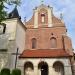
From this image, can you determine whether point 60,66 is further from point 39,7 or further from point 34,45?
point 39,7

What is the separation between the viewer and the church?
23.3 metres

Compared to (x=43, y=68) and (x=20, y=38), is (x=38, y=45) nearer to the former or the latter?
(x=20, y=38)

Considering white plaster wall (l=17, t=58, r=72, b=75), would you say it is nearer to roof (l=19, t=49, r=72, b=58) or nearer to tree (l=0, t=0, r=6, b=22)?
roof (l=19, t=49, r=72, b=58)

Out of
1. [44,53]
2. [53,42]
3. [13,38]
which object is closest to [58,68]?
[44,53]

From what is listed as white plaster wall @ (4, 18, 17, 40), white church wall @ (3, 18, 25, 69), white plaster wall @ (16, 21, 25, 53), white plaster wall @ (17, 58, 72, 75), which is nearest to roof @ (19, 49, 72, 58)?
white plaster wall @ (17, 58, 72, 75)

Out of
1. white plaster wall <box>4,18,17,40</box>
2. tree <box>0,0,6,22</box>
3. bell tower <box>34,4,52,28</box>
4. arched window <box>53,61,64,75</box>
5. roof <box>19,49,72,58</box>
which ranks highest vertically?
bell tower <box>34,4,52,28</box>

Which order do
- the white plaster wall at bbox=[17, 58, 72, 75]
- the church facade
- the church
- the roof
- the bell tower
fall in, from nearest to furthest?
the white plaster wall at bbox=[17, 58, 72, 75] → the church → the church facade → the roof → the bell tower

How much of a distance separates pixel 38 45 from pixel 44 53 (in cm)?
317

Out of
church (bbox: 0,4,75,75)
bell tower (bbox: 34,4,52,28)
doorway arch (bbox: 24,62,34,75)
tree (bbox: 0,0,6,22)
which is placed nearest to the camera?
tree (bbox: 0,0,6,22)

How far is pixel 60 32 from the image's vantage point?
2789cm

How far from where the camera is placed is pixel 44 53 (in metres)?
24.7

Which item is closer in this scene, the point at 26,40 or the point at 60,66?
the point at 60,66

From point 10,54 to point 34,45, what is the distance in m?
5.79

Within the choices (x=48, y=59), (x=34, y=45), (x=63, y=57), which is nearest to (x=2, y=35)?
(x=34, y=45)
